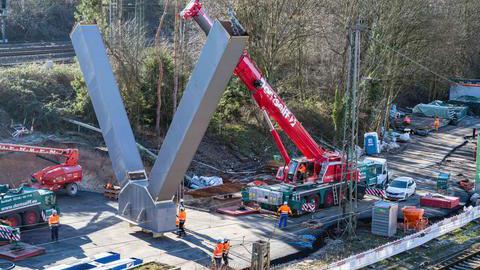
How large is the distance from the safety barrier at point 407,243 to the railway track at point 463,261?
1.46 metres

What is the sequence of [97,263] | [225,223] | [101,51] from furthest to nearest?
[225,223] → [101,51] → [97,263]

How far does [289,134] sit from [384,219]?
6.22 meters

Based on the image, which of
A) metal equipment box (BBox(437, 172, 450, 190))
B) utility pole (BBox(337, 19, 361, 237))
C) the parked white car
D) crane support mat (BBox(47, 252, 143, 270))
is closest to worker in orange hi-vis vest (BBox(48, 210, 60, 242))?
crane support mat (BBox(47, 252, 143, 270))

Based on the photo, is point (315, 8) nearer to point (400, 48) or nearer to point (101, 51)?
point (400, 48)

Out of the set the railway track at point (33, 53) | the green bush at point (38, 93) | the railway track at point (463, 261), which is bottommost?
the railway track at point (463, 261)

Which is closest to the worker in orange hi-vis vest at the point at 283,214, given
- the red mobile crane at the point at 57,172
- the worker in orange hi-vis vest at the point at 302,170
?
the worker in orange hi-vis vest at the point at 302,170

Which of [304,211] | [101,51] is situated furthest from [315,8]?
[101,51]

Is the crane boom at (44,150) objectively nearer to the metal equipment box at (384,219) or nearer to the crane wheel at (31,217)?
the crane wheel at (31,217)

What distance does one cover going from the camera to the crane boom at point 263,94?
27.2 meters

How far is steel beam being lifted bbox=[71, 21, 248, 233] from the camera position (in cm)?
2131

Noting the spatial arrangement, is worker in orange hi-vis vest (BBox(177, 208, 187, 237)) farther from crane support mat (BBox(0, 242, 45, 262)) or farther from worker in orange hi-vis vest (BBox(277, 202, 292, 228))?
crane support mat (BBox(0, 242, 45, 262))

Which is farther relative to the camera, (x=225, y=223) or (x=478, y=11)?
(x=478, y=11)

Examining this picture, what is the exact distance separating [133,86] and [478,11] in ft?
146

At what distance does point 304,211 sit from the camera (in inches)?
1184
